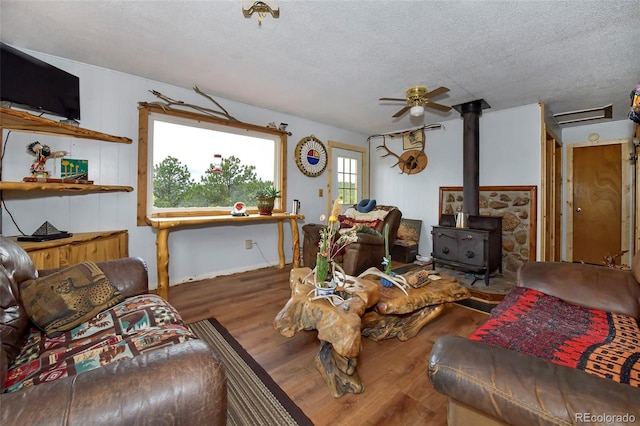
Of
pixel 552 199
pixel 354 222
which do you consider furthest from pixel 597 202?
pixel 354 222

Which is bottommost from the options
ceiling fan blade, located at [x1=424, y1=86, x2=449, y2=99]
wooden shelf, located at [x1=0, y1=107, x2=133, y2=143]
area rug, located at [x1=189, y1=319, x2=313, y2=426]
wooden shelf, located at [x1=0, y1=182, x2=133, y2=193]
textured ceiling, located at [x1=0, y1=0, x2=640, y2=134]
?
area rug, located at [x1=189, y1=319, x2=313, y2=426]

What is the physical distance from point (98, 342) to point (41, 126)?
2.21 m

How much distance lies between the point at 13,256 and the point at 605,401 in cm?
228

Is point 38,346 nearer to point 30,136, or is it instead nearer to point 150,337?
point 150,337

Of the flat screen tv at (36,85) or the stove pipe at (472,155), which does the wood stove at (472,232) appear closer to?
the stove pipe at (472,155)

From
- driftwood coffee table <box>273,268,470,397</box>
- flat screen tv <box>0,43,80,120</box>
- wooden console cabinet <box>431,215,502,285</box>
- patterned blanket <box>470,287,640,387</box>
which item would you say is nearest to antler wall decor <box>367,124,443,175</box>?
wooden console cabinet <box>431,215,502,285</box>

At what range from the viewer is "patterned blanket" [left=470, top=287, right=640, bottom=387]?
0.99m

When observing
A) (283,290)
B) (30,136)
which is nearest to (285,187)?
(283,290)

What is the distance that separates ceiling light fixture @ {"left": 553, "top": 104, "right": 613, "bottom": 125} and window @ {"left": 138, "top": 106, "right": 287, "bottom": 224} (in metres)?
4.18

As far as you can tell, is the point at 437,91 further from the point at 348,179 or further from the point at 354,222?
the point at 348,179

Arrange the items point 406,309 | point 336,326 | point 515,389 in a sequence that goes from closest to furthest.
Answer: point 515,389 < point 336,326 < point 406,309

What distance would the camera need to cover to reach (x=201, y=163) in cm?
353

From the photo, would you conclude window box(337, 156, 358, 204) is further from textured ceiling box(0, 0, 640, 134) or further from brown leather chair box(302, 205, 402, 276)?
textured ceiling box(0, 0, 640, 134)

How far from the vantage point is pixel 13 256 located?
132 cm
